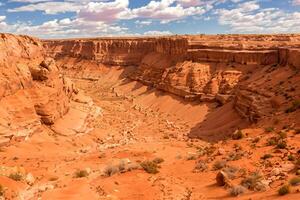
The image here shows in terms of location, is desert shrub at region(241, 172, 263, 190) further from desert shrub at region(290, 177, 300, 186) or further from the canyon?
desert shrub at region(290, 177, 300, 186)

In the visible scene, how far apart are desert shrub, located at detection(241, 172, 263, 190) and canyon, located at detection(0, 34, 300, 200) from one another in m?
0.14

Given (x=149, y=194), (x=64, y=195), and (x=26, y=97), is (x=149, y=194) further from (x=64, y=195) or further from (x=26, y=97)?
(x=26, y=97)

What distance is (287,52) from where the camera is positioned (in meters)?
41.3

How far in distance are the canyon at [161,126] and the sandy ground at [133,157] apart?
0.09 m

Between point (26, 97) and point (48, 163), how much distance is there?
805cm

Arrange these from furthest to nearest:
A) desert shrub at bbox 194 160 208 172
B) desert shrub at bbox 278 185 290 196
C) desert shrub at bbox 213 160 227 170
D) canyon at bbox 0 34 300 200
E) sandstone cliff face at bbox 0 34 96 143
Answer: sandstone cliff face at bbox 0 34 96 143
desert shrub at bbox 194 160 208 172
desert shrub at bbox 213 160 227 170
canyon at bbox 0 34 300 200
desert shrub at bbox 278 185 290 196

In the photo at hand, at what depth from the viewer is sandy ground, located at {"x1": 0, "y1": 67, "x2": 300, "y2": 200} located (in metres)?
17.9

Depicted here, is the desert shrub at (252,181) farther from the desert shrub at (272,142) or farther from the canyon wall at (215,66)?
the canyon wall at (215,66)

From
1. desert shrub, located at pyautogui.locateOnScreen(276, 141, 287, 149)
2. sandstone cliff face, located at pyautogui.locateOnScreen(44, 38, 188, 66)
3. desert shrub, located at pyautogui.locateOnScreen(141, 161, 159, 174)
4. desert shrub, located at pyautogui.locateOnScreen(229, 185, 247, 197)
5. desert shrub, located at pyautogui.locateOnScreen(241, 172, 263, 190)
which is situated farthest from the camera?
sandstone cliff face, located at pyautogui.locateOnScreen(44, 38, 188, 66)

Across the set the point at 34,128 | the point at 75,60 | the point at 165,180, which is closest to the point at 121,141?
the point at 34,128

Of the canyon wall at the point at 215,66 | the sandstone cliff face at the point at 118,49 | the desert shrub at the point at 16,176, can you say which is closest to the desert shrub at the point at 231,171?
the desert shrub at the point at 16,176

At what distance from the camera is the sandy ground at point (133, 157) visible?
17.9 meters

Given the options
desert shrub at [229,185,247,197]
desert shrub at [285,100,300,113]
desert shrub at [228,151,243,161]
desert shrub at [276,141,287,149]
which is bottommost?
desert shrub at [228,151,243,161]

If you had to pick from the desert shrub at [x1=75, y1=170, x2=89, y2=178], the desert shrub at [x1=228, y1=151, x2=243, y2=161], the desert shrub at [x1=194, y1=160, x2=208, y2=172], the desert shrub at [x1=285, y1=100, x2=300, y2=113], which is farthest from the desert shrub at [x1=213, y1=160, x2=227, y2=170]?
the desert shrub at [x1=285, y1=100, x2=300, y2=113]
